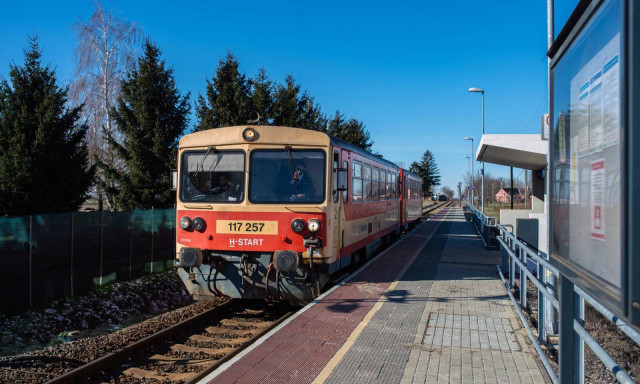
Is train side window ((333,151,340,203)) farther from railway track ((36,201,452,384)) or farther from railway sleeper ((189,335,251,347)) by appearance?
railway sleeper ((189,335,251,347))

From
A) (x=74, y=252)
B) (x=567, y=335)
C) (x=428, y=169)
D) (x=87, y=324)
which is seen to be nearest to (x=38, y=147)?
(x=74, y=252)

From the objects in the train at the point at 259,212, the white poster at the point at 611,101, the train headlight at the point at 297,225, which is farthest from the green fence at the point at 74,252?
the white poster at the point at 611,101

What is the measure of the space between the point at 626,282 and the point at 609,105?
768mm

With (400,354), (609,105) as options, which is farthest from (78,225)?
(609,105)

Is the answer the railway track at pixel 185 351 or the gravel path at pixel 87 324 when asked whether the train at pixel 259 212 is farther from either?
the gravel path at pixel 87 324

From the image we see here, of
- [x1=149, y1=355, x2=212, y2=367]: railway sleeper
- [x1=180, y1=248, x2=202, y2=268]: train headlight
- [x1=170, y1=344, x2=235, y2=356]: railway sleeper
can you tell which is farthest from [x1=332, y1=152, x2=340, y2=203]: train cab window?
[x1=149, y1=355, x2=212, y2=367]: railway sleeper

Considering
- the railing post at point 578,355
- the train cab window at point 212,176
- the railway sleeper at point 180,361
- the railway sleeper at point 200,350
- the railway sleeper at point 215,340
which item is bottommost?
the railway sleeper at point 180,361

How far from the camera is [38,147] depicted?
12578 mm

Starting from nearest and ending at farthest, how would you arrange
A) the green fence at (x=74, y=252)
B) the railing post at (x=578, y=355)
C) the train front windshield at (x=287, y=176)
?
1. the railing post at (x=578, y=355)
2. the train front windshield at (x=287, y=176)
3. the green fence at (x=74, y=252)

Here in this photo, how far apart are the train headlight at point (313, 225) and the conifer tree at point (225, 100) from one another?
35.4ft

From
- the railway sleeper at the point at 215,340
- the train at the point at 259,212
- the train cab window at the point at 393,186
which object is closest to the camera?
the railway sleeper at the point at 215,340

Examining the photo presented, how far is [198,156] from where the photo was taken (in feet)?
28.0

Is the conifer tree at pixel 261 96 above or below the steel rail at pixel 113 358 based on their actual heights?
above

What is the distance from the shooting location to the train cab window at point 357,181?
10.1 meters
